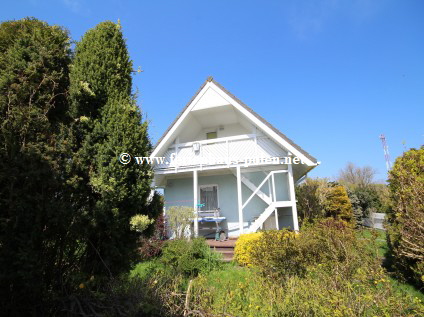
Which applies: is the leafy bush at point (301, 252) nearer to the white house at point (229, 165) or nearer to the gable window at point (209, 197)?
the white house at point (229, 165)

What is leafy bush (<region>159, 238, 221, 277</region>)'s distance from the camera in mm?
6523

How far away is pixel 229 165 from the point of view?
35.4 ft

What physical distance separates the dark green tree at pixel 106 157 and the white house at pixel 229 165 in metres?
6.63

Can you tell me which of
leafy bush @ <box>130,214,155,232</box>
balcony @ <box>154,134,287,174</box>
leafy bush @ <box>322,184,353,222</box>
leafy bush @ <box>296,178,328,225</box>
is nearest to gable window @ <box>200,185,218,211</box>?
balcony @ <box>154,134,287,174</box>

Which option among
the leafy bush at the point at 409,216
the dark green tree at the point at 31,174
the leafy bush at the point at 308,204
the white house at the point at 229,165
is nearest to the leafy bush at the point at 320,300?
the leafy bush at the point at 409,216

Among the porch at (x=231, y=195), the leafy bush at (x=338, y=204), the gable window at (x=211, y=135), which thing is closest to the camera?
the porch at (x=231, y=195)

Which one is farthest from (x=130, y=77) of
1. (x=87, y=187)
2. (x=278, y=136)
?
(x=278, y=136)

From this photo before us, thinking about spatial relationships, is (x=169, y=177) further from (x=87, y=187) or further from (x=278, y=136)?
(x=87, y=187)

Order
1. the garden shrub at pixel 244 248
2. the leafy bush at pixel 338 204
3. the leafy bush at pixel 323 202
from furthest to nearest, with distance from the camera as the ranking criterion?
1. the leafy bush at pixel 338 204
2. the leafy bush at pixel 323 202
3. the garden shrub at pixel 244 248

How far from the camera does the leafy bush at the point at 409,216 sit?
396 centimetres

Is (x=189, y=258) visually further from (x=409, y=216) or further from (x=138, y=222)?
(x=409, y=216)

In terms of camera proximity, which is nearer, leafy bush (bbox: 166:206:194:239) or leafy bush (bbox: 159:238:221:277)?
leafy bush (bbox: 159:238:221:277)

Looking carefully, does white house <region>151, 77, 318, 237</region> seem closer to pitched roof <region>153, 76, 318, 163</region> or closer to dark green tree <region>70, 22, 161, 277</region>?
pitched roof <region>153, 76, 318, 163</region>

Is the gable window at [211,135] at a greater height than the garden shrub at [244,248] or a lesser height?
greater
